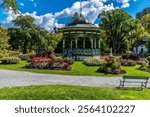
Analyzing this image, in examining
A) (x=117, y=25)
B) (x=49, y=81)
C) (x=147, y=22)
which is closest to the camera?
(x=49, y=81)

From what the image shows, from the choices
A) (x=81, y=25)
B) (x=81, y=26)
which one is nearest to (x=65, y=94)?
(x=81, y=26)

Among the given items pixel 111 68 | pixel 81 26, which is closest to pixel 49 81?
pixel 111 68

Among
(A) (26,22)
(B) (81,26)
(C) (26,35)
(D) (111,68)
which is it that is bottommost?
(D) (111,68)

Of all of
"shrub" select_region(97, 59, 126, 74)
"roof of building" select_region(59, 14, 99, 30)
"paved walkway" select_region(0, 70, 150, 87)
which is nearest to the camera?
"paved walkway" select_region(0, 70, 150, 87)

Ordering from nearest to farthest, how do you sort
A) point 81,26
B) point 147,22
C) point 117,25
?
point 81,26
point 117,25
point 147,22

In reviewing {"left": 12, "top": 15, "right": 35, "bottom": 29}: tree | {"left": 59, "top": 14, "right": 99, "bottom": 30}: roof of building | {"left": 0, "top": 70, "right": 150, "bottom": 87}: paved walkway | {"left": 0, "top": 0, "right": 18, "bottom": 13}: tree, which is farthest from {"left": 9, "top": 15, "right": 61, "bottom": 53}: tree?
{"left": 0, "top": 0, "right": 18, "bottom": 13}: tree

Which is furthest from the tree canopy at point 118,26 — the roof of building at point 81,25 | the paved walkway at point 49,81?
the paved walkway at point 49,81

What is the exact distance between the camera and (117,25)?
66.9 m

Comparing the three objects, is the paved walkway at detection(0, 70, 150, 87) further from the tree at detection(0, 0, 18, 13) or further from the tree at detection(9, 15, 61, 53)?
the tree at detection(9, 15, 61, 53)

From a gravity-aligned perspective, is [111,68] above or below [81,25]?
below

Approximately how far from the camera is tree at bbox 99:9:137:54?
65.8 m

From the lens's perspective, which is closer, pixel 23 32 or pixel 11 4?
pixel 11 4

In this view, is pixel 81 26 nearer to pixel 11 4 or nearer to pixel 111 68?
pixel 111 68

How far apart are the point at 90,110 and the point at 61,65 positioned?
16.6 m
